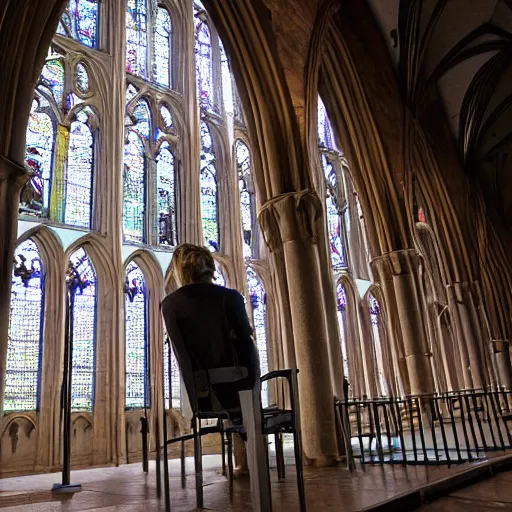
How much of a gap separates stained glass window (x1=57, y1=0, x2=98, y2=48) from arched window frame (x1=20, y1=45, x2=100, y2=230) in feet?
2.44

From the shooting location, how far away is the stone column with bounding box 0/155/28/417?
4957 mm

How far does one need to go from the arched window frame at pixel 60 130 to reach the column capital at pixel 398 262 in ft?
22.4

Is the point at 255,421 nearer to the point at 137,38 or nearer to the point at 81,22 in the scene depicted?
the point at 81,22

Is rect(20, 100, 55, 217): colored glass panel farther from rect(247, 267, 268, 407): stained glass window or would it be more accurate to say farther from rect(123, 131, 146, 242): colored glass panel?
rect(247, 267, 268, 407): stained glass window

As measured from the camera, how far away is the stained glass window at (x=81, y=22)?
46.7 feet

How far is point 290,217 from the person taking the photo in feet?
25.3

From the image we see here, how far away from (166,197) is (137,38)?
4.99 metres

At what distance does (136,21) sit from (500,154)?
14.7 metres

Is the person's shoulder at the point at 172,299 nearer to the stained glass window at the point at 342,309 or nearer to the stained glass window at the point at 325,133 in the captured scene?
the stained glass window at the point at 342,309

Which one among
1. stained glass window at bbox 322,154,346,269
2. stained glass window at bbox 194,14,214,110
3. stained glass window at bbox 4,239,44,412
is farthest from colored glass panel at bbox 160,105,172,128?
stained glass window at bbox 322,154,346,269

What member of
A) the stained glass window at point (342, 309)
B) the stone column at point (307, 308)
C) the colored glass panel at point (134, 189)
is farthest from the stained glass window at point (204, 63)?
the stone column at point (307, 308)

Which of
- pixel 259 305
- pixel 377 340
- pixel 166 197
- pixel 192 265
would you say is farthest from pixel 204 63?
pixel 192 265

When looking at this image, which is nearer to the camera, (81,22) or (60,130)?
(60,130)

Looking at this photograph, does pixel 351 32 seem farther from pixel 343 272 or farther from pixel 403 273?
pixel 343 272
